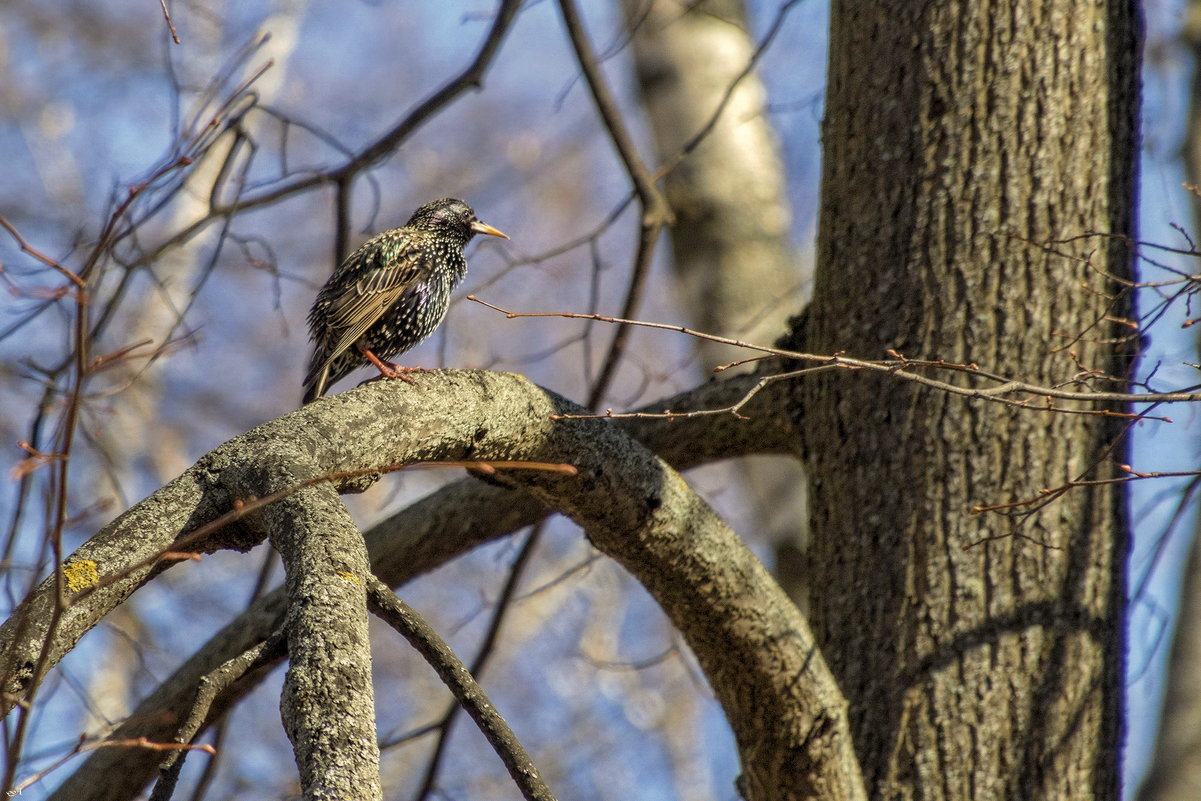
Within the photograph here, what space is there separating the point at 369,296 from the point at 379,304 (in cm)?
4

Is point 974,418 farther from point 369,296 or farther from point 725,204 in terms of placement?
point 725,204

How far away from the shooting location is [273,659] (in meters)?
1.68

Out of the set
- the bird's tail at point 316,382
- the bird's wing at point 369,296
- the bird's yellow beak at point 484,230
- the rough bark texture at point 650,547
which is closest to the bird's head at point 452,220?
the bird's yellow beak at point 484,230

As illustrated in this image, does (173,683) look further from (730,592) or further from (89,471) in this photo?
(89,471)

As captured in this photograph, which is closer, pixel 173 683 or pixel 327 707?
pixel 327 707

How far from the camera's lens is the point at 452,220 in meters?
4.48

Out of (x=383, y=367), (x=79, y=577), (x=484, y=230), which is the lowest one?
(x=79, y=577)

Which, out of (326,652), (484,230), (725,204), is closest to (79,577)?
(326,652)

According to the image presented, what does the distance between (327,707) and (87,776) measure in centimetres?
200

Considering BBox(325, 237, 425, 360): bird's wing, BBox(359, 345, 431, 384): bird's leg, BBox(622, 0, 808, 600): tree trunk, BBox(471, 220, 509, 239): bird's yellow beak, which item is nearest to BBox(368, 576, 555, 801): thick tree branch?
BBox(359, 345, 431, 384): bird's leg

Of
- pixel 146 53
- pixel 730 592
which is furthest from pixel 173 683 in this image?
pixel 146 53

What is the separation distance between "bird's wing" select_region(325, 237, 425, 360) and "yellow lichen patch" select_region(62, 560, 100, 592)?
207 centimetres

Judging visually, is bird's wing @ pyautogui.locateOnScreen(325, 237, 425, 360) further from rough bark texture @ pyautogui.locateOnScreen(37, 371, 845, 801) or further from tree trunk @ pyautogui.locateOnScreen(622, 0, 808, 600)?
tree trunk @ pyautogui.locateOnScreen(622, 0, 808, 600)

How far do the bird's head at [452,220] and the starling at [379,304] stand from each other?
99mm
